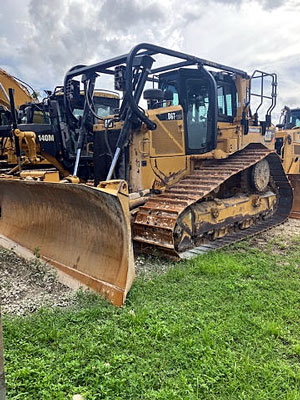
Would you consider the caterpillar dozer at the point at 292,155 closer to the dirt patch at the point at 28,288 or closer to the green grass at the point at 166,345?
the green grass at the point at 166,345

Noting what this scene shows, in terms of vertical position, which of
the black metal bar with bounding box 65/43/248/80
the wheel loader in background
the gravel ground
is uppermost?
the black metal bar with bounding box 65/43/248/80

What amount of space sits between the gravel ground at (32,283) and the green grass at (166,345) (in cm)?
22

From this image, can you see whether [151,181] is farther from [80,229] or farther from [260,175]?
[260,175]

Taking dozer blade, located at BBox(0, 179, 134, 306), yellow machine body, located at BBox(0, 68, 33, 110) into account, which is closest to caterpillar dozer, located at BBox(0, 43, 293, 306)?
dozer blade, located at BBox(0, 179, 134, 306)

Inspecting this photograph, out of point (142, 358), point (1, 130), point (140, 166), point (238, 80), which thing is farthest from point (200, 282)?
point (1, 130)

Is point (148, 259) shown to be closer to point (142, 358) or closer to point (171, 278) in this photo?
point (171, 278)

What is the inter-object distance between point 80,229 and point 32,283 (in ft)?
2.61

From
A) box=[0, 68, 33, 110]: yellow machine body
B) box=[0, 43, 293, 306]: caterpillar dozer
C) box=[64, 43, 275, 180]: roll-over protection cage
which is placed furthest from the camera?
box=[0, 68, 33, 110]: yellow machine body

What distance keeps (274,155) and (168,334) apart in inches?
208

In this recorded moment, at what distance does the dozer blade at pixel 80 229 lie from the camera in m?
3.52

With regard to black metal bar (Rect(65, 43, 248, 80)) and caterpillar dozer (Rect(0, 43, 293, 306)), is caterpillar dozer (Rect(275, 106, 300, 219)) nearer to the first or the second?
caterpillar dozer (Rect(0, 43, 293, 306))

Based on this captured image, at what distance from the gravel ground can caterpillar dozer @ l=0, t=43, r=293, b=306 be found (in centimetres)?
19

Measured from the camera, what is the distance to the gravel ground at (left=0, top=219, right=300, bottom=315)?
333 centimetres

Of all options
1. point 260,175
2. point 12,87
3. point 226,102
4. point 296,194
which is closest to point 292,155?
point 296,194
